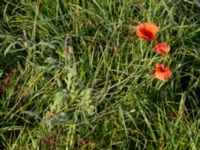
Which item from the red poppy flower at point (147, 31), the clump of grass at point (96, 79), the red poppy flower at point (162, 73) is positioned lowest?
the clump of grass at point (96, 79)

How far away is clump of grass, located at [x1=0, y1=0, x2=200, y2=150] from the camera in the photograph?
2150mm

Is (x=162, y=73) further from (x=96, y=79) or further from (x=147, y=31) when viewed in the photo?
(x=96, y=79)

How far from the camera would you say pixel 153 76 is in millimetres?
2232

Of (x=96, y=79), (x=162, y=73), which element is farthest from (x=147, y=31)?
(x=96, y=79)

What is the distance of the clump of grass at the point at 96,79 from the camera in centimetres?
215

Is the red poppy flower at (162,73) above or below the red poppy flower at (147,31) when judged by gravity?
below

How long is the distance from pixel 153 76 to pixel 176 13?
541 millimetres

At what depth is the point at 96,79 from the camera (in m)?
2.25

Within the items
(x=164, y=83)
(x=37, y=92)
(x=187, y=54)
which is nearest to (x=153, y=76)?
(x=164, y=83)

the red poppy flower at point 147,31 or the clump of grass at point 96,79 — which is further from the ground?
the red poppy flower at point 147,31

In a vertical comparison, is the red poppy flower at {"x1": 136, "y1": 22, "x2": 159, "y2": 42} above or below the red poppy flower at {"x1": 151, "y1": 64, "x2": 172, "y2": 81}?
above

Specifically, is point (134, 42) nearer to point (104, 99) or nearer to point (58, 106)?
point (104, 99)

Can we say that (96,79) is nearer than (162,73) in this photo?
No

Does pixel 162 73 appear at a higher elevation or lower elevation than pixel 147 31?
lower
